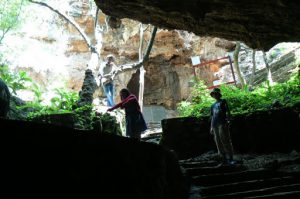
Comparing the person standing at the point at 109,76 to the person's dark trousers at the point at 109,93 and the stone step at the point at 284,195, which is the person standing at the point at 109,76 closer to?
the person's dark trousers at the point at 109,93

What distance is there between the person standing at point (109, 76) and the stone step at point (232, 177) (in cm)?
774

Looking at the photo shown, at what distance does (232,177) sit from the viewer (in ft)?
22.7

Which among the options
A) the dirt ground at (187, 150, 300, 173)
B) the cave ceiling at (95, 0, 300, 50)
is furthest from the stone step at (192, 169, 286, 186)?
the cave ceiling at (95, 0, 300, 50)

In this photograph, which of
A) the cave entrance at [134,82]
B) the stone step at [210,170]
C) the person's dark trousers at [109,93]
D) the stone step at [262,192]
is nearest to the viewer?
the stone step at [262,192]

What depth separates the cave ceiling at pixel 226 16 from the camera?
7629 mm

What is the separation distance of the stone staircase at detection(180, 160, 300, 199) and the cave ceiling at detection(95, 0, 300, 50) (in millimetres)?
3459

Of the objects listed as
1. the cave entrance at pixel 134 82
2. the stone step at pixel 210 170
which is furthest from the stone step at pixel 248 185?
the cave entrance at pixel 134 82

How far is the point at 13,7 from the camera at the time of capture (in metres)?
16.6

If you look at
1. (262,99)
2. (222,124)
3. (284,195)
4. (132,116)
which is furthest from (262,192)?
(262,99)

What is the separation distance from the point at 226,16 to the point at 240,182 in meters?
4.00

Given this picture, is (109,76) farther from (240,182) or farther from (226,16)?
(240,182)

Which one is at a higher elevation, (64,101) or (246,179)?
(64,101)

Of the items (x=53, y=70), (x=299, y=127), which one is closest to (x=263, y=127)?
(x=299, y=127)

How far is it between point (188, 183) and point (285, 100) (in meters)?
5.74
